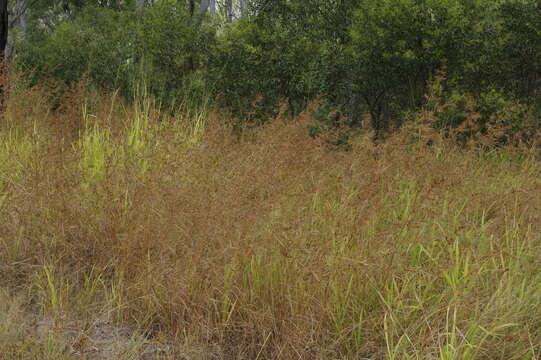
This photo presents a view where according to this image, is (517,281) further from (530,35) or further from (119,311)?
(530,35)

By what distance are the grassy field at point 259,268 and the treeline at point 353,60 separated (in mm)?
2951

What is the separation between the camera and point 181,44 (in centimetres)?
877

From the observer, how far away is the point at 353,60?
7617mm

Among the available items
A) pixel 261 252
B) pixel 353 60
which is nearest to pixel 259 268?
pixel 261 252

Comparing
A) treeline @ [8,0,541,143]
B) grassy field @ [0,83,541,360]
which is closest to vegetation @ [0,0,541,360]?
grassy field @ [0,83,541,360]

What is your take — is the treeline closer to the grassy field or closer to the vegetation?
the vegetation

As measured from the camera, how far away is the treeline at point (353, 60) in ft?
22.9

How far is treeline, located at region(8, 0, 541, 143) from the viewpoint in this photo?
699 centimetres

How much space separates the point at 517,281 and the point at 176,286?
1.64m

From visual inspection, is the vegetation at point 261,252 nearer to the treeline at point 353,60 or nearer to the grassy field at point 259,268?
the grassy field at point 259,268

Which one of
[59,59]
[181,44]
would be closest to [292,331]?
[181,44]

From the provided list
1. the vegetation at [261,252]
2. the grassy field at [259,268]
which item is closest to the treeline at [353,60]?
the vegetation at [261,252]

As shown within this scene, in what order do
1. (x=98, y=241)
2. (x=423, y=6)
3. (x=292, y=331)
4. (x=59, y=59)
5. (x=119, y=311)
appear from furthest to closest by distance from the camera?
(x=59, y=59) < (x=423, y=6) < (x=98, y=241) < (x=119, y=311) < (x=292, y=331)

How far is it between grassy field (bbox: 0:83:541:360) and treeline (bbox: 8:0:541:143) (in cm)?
295
